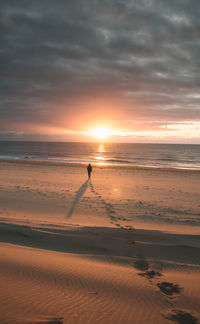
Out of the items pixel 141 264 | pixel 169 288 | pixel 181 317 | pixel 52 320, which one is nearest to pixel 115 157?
pixel 141 264

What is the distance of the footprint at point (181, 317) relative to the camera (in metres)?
3.87

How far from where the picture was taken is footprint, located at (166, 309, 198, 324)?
12.7ft

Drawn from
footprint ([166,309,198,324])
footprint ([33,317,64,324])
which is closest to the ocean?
footprint ([166,309,198,324])

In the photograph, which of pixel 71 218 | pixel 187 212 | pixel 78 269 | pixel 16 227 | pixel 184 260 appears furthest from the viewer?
pixel 187 212

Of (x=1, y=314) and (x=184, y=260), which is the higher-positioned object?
(x=1, y=314)

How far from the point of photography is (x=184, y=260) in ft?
21.1

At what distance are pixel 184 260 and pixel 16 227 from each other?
20.8ft

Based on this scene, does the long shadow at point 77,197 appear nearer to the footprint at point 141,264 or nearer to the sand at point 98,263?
the sand at point 98,263

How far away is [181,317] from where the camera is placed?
398cm

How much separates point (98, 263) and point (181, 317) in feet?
8.51

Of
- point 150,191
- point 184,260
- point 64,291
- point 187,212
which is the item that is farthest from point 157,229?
point 150,191

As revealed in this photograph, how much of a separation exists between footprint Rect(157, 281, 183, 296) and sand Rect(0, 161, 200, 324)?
18 millimetres

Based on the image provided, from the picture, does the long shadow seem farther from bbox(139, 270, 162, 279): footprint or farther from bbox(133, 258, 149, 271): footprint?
bbox(139, 270, 162, 279): footprint

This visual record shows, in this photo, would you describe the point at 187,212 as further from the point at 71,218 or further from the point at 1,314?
the point at 1,314
